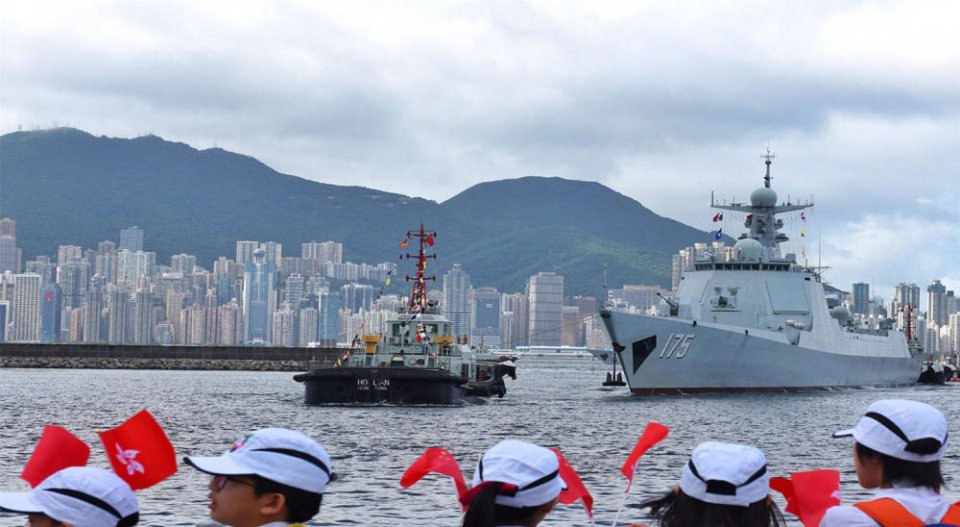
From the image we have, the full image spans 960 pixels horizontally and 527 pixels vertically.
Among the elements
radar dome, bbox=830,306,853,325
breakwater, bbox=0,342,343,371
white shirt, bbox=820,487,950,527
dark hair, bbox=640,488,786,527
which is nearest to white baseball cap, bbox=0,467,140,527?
dark hair, bbox=640,488,786,527

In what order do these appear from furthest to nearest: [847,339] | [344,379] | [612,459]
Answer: [847,339], [344,379], [612,459]

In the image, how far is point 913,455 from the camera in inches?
224

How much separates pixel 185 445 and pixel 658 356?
29916 millimetres

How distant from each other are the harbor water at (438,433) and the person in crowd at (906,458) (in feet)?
44.8

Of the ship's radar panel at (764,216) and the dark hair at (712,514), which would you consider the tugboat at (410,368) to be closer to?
the ship's radar panel at (764,216)

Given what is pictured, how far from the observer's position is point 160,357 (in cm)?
12812

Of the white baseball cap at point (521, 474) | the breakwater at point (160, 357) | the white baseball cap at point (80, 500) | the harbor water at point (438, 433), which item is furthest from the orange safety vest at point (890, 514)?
the breakwater at point (160, 357)

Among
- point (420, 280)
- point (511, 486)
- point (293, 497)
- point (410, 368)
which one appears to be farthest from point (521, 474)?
point (420, 280)

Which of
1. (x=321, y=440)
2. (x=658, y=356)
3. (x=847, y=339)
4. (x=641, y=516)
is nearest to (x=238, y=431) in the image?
(x=321, y=440)

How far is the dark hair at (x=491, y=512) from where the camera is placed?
5379 mm

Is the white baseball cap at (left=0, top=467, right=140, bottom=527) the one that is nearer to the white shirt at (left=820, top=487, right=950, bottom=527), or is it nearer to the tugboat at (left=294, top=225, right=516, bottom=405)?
the white shirt at (left=820, top=487, right=950, bottom=527)

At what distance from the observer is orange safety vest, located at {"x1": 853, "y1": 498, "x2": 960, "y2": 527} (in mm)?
5523

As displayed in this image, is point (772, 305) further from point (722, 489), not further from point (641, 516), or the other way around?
point (722, 489)

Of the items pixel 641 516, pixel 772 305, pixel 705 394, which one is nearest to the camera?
pixel 641 516
